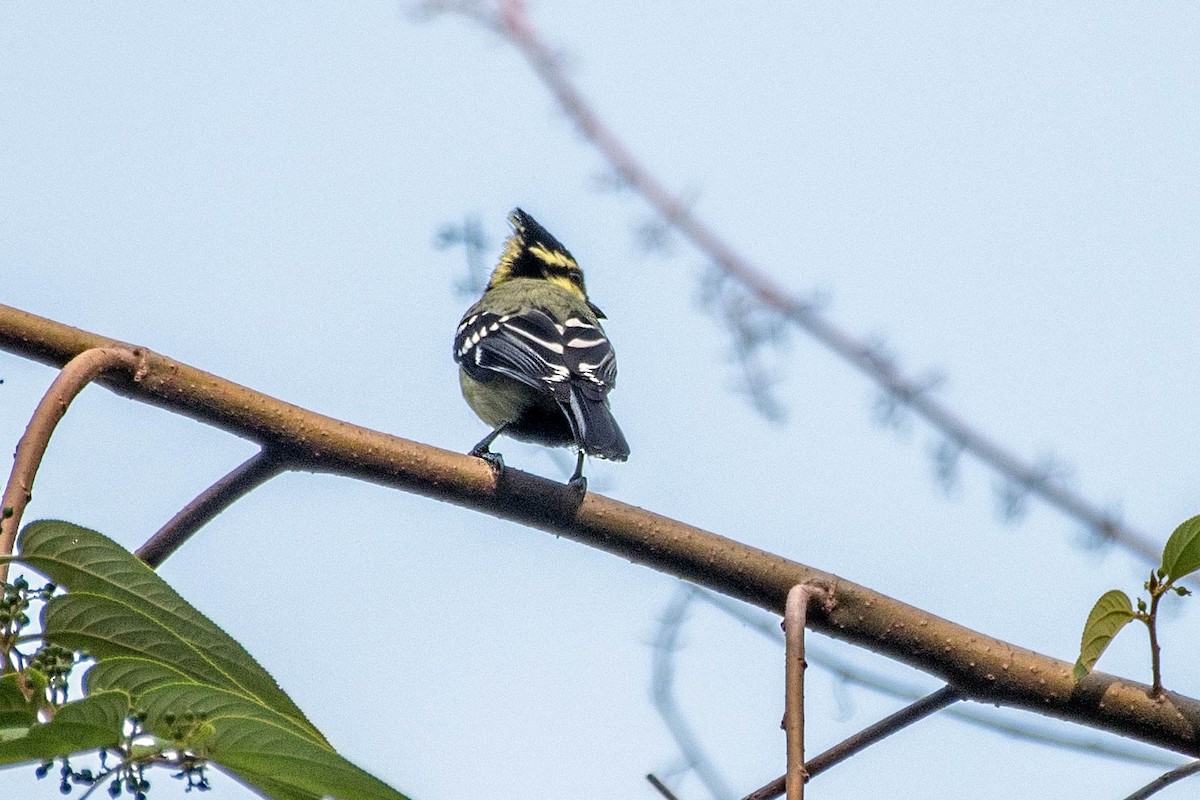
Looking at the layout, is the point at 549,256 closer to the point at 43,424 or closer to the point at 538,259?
the point at 538,259

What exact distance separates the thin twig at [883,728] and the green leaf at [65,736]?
1.23m

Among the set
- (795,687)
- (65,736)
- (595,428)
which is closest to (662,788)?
(795,687)

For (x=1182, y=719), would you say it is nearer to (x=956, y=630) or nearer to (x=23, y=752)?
(x=956, y=630)

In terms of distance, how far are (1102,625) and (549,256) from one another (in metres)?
4.74

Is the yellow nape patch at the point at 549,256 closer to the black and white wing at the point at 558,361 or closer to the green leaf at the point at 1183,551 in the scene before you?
the black and white wing at the point at 558,361

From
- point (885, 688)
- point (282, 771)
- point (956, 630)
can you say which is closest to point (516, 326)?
point (885, 688)

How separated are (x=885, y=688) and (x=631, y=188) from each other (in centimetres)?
185

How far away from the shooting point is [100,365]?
2.37 m

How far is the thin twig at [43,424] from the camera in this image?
169 cm

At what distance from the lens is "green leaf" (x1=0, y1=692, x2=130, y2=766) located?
1.22 meters

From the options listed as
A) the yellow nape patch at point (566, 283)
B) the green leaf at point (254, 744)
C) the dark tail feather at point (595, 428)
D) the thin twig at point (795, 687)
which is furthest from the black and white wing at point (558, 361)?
the green leaf at point (254, 744)

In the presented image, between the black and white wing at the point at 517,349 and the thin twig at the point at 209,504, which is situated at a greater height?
the black and white wing at the point at 517,349

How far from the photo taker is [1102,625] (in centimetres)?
243

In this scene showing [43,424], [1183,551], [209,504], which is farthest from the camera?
[209,504]
